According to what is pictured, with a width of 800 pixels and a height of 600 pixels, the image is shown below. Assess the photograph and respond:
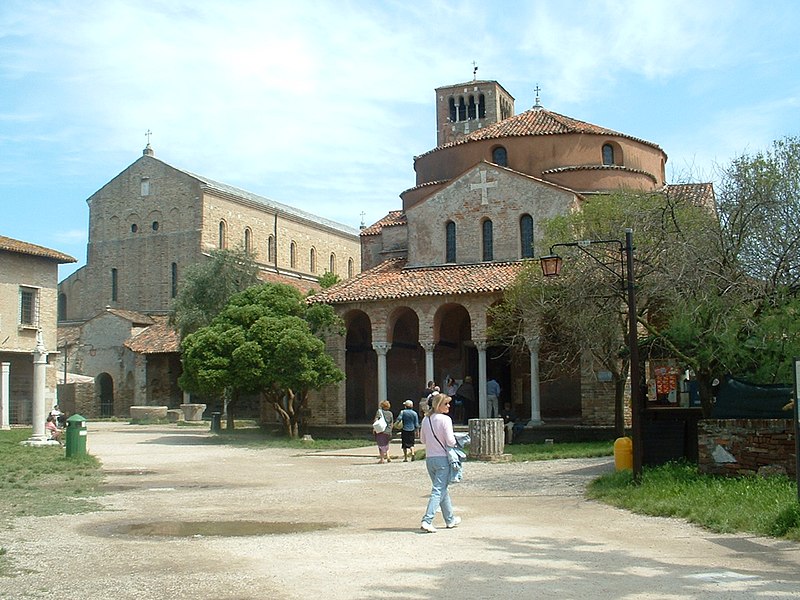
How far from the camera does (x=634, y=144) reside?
3431 cm

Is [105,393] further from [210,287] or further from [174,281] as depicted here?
[210,287]

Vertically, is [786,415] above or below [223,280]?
below

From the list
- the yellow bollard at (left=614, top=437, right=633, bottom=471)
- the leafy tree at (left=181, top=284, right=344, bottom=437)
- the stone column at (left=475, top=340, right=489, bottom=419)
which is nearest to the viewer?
the yellow bollard at (left=614, top=437, right=633, bottom=471)

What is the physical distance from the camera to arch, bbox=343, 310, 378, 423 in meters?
34.9

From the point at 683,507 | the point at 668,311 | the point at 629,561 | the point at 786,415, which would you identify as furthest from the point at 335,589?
the point at 668,311

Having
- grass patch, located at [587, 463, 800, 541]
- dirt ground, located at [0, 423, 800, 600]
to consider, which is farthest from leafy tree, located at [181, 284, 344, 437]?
grass patch, located at [587, 463, 800, 541]

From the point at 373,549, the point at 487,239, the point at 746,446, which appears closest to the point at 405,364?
the point at 487,239

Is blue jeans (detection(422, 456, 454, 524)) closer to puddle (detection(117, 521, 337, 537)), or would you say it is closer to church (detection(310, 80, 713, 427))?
puddle (detection(117, 521, 337, 537))

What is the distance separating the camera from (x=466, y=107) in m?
60.5

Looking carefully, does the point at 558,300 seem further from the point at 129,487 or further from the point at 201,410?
the point at 201,410

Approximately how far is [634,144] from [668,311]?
1723cm

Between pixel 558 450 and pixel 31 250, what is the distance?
990 inches

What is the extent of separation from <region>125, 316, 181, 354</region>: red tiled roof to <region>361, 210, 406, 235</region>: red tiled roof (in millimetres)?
13196

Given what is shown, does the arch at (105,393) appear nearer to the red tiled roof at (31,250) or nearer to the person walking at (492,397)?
the red tiled roof at (31,250)
